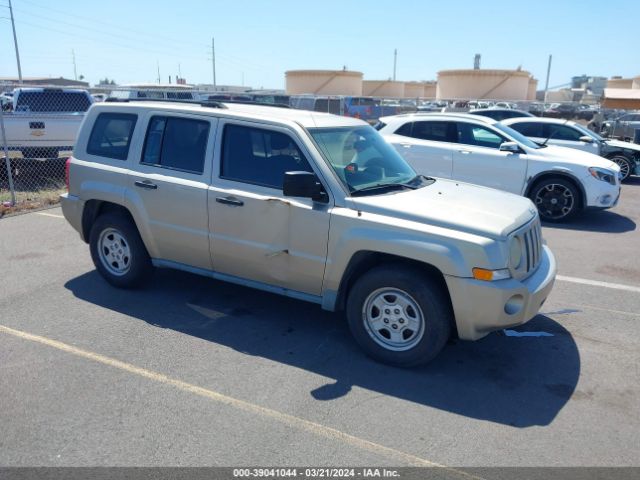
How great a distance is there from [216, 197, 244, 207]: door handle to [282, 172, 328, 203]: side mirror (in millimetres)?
571

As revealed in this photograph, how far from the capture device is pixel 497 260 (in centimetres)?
379

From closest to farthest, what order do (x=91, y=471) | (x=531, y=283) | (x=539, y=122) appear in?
1. (x=91, y=471)
2. (x=531, y=283)
3. (x=539, y=122)

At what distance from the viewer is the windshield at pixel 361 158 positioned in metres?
4.52

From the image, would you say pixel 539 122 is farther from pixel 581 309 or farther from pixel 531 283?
pixel 531 283

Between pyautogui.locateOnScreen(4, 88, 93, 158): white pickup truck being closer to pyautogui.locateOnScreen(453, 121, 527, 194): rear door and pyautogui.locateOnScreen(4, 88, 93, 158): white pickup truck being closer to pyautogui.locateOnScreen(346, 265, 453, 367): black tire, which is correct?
pyautogui.locateOnScreen(453, 121, 527, 194): rear door

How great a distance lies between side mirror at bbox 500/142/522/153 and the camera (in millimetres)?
9156

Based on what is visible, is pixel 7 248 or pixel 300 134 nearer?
pixel 300 134

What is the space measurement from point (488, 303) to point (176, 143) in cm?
314

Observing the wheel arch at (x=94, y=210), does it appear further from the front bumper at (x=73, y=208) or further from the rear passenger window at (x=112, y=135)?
the rear passenger window at (x=112, y=135)

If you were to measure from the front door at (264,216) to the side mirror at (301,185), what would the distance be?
15 centimetres

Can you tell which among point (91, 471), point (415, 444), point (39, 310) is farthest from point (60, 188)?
point (415, 444)

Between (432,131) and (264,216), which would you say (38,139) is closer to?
(432,131)

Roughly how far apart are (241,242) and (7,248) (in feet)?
14.0

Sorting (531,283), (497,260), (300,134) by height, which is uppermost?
(300,134)
